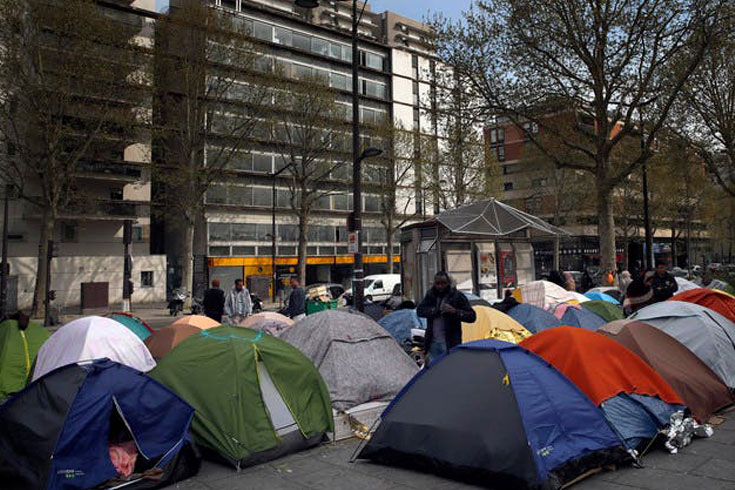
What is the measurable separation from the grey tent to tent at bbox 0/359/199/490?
1123 centimetres

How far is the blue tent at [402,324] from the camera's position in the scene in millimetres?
11734

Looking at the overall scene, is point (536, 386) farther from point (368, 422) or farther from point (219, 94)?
point (219, 94)

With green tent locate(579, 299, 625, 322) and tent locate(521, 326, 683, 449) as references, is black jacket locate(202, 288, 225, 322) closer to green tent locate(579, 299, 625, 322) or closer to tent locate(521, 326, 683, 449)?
green tent locate(579, 299, 625, 322)

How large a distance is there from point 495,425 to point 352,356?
316 cm

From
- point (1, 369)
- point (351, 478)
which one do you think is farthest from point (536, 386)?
point (1, 369)

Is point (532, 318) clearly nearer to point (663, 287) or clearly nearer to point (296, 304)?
point (663, 287)

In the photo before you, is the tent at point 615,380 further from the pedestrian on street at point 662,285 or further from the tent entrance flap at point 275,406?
the pedestrian on street at point 662,285

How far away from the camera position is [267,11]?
44219 millimetres

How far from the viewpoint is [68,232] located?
36.9 m

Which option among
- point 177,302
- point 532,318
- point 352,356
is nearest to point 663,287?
point 532,318

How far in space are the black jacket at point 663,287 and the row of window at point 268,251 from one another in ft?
111

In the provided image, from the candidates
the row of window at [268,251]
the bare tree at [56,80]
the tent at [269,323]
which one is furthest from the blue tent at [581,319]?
the row of window at [268,251]

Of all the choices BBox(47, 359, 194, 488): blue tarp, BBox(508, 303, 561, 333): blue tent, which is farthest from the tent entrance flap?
BBox(508, 303, 561, 333): blue tent

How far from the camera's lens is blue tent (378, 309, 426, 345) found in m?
11.7
